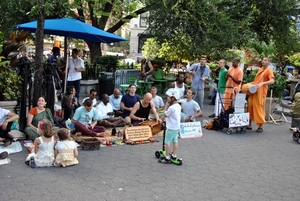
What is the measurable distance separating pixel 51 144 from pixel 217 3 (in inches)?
455

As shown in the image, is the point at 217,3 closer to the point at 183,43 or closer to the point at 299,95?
the point at 183,43

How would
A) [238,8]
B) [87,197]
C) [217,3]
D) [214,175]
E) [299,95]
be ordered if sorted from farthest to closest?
[238,8] < [217,3] < [299,95] < [214,175] < [87,197]

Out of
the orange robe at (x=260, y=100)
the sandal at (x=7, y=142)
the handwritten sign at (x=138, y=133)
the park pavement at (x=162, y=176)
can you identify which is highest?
the orange robe at (x=260, y=100)

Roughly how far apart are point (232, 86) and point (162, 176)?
494 centimetres

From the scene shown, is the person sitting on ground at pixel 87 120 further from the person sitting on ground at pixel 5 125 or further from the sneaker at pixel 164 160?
the sneaker at pixel 164 160

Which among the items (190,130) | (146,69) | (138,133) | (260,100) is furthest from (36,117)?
(146,69)

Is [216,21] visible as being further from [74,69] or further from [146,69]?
[74,69]

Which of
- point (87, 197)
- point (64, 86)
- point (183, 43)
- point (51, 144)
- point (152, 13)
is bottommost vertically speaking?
point (87, 197)

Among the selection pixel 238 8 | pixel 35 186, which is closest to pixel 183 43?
pixel 238 8

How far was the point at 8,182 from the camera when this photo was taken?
505cm

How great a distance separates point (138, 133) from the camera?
309 inches

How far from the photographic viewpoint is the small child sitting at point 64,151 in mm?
5820

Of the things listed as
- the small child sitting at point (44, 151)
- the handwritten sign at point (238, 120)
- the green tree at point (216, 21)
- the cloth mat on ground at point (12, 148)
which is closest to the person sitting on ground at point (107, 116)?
the cloth mat on ground at point (12, 148)

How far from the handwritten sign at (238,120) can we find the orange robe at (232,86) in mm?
771
